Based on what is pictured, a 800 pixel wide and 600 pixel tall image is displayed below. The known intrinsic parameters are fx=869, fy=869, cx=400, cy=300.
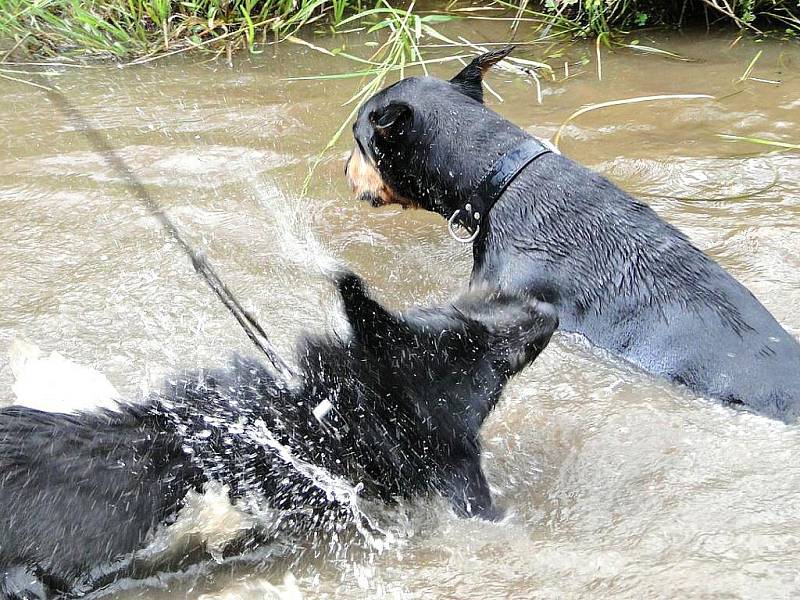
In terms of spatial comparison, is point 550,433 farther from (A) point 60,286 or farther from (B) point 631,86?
(B) point 631,86

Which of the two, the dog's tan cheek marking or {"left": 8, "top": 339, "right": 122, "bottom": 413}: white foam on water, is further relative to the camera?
the dog's tan cheek marking

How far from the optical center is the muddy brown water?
2764 millimetres

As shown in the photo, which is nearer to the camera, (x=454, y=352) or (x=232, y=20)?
(x=454, y=352)

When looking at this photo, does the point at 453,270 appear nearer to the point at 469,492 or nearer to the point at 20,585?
the point at 469,492

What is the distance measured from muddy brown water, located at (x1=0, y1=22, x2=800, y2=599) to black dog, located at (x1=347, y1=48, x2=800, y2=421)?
0.16 meters

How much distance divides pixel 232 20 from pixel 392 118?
11.5 ft

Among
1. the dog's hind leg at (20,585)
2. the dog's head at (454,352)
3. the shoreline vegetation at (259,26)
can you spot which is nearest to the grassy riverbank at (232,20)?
the shoreline vegetation at (259,26)

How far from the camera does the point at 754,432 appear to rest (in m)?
3.22

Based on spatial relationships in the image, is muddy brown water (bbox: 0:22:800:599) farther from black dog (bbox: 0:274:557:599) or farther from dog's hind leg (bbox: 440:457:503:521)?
black dog (bbox: 0:274:557:599)

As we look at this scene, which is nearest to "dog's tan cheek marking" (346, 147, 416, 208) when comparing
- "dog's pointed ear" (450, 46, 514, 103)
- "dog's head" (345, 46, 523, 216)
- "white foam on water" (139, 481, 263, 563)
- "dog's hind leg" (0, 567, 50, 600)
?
"dog's head" (345, 46, 523, 216)

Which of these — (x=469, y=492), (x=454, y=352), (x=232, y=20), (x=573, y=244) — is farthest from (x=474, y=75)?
(x=232, y=20)

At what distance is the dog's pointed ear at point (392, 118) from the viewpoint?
3953 mm

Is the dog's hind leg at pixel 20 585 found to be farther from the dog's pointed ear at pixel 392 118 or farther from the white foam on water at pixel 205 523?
the dog's pointed ear at pixel 392 118

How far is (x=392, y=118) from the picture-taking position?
3.96 metres
